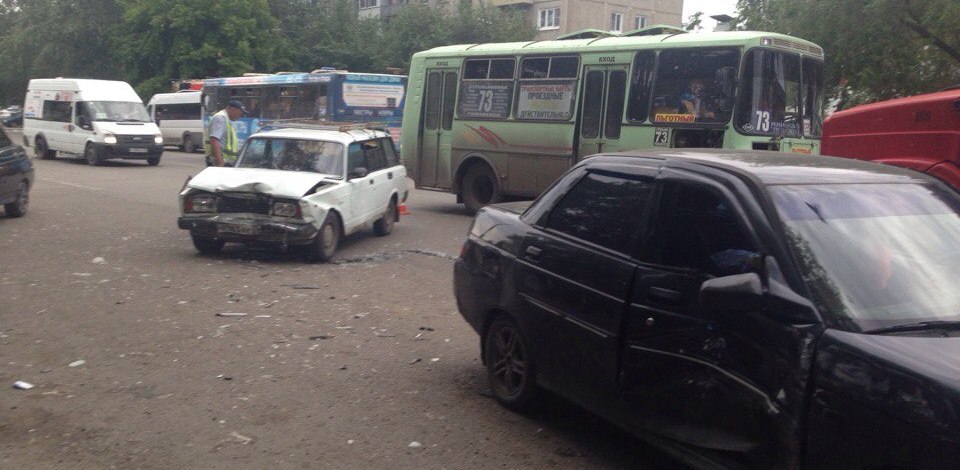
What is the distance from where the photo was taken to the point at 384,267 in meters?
10.7

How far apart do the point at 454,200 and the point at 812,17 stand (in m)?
9.15

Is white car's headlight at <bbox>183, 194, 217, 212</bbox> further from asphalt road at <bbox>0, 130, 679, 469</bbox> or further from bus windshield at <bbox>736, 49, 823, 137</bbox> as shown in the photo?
bus windshield at <bbox>736, 49, 823, 137</bbox>

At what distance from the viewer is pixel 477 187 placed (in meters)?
16.6

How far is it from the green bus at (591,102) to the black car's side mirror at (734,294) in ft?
Result: 32.5

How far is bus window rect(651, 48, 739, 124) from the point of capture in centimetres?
1328

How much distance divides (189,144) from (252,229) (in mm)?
30284

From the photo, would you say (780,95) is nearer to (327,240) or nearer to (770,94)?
(770,94)

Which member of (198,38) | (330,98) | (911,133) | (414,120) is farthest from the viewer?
(198,38)

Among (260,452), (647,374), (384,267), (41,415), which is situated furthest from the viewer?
(384,267)

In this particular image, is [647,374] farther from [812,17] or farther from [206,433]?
[812,17]

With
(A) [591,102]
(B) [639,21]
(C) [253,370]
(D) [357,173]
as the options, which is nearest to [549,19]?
(B) [639,21]

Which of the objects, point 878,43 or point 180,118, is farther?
point 180,118

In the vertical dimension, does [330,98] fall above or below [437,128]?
above

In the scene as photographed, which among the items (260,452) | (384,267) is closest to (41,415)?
(260,452)
